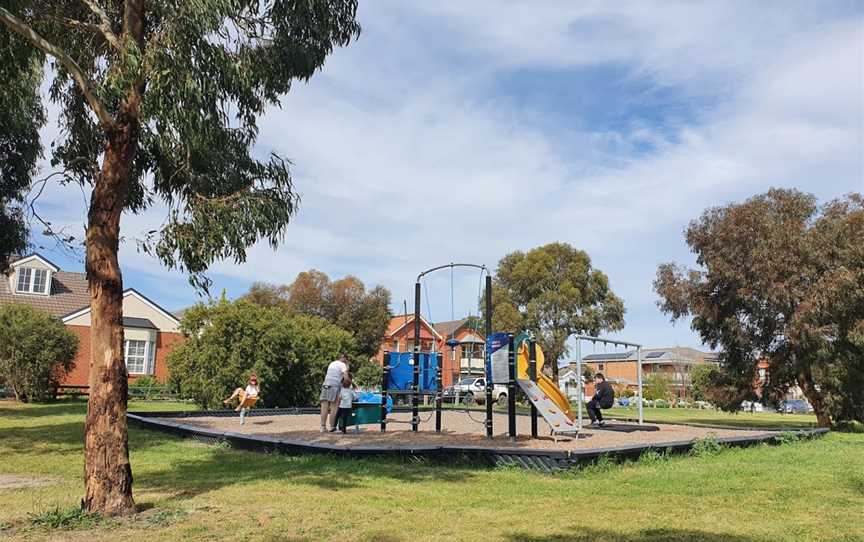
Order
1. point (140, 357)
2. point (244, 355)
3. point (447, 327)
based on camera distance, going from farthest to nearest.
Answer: point (447, 327)
point (140, 357)
point (244, 355)

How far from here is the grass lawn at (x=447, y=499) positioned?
246 inches

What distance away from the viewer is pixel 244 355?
23.9 meters

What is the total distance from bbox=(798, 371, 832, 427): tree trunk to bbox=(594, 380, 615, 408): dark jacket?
31.5 feet

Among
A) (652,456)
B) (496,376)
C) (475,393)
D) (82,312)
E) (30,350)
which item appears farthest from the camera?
(82,312)

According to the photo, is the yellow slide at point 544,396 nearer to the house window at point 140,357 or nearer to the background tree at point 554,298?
the background tree at point 554,298

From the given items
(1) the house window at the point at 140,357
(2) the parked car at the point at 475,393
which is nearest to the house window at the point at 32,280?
(1) the house window at the point at 140,357

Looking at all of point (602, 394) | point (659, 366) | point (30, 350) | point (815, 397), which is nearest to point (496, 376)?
point (602, 394)

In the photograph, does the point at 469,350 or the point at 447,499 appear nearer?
the point at 447,499

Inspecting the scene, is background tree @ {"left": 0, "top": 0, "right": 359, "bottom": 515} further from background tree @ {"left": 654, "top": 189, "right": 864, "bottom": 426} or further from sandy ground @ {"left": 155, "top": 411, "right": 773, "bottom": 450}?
background tree @ {"left": 654, "top": 189, "right": 864, "bottom": 426}

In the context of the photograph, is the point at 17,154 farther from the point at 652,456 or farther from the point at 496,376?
the point at 652,456

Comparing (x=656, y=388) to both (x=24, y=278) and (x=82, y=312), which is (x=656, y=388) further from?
(x=24, y=278)

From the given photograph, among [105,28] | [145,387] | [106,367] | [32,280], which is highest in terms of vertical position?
[32,280]

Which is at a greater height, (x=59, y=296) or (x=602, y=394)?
(x=59, y=296)

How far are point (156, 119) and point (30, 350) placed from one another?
2649cm
